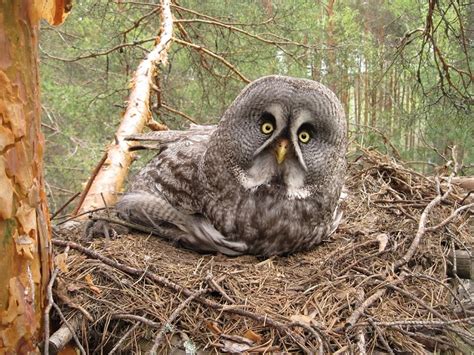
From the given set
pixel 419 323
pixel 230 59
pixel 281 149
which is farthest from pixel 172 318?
pixel 230 59

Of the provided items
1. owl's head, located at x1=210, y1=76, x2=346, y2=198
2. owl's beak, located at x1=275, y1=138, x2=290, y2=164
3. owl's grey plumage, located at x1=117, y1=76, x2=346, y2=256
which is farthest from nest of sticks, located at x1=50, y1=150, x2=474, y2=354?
owl's beak, located at x1=275, y1=138, x2=290, y2=164

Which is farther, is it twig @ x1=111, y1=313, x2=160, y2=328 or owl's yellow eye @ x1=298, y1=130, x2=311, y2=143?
owl's yellow eye @ x1=298, y1=130, x2=311, y2=143

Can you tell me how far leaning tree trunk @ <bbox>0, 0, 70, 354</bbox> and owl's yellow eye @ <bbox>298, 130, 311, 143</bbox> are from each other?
131cm

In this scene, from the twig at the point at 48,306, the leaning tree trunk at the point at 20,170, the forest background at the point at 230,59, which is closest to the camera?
the leaning tree trunk at the point at 20,170

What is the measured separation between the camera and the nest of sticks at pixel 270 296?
1.73 metres

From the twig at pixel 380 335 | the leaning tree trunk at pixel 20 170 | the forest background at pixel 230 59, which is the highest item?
the forest background at pixel 230 59

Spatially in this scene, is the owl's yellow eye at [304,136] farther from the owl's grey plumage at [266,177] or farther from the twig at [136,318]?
the twig at [136,318]

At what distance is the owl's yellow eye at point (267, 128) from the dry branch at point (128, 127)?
1.33 meters

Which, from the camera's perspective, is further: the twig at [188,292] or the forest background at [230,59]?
the forest background at [230,59]

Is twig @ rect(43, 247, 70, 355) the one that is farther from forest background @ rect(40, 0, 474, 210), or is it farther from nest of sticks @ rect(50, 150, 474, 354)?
forest background @ rect(40, 0, 474, 210)

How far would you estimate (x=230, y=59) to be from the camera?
5.73m

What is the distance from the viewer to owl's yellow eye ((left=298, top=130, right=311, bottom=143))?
2432 millimetres

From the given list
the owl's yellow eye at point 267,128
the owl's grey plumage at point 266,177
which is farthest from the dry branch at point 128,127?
the owl's yellow eye at point 267,128

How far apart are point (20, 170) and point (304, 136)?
1.45 metres
